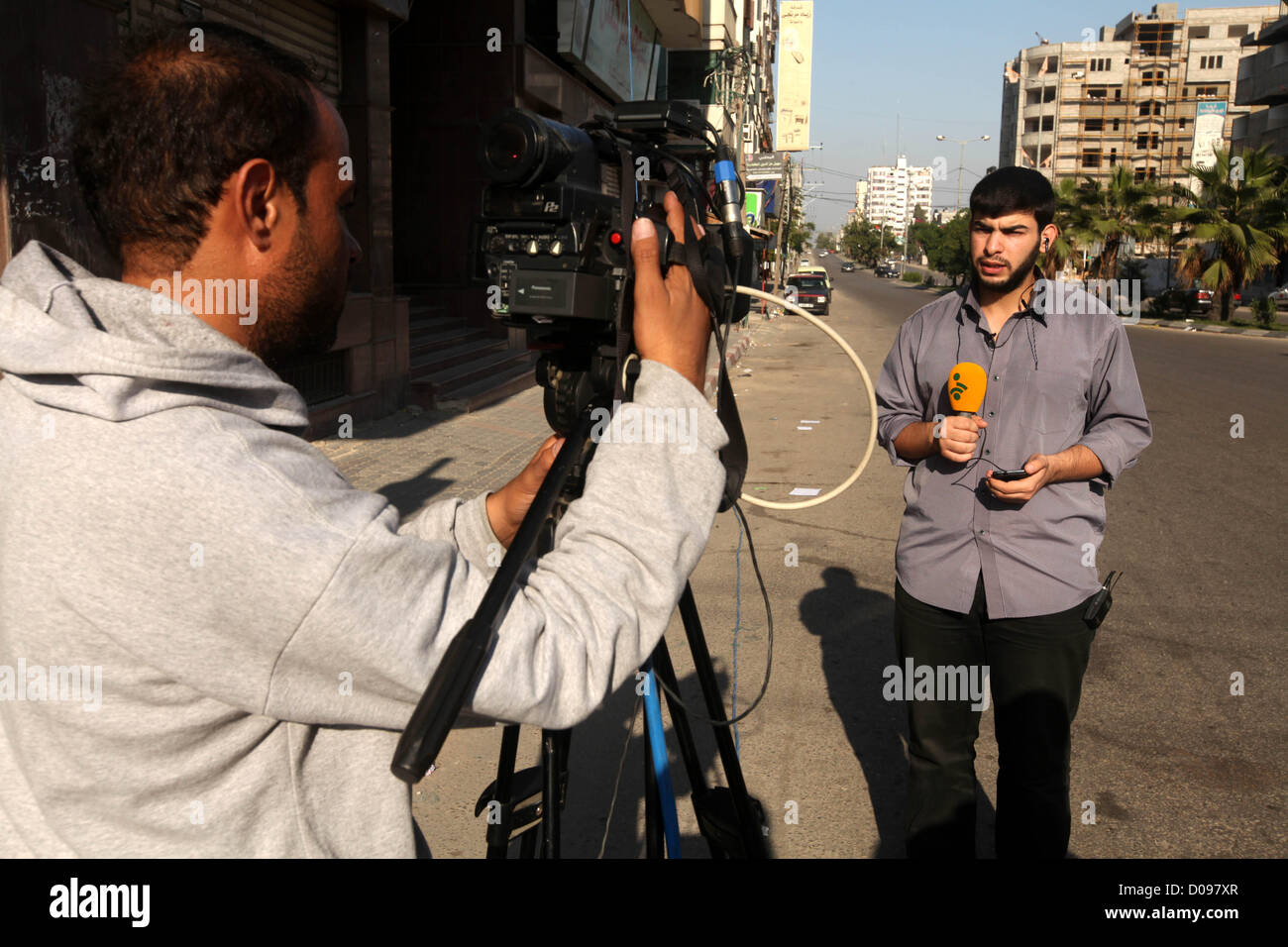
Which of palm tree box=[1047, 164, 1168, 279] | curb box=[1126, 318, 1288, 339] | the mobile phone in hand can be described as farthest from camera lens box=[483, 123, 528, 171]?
palm tree box=[1047, 164, 1168, 279]

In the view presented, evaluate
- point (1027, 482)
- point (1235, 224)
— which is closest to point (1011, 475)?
point (1027, 482)

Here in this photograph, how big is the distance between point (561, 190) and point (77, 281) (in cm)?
73

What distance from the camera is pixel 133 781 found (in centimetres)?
108

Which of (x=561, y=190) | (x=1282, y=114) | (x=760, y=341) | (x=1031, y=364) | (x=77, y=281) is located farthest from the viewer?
(x=1282, y=114)

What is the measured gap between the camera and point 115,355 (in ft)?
3.25

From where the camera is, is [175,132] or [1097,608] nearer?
[175,132]

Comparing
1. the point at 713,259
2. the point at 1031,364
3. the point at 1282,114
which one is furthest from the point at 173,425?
the point at 1282,114

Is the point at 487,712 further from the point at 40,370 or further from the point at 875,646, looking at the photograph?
the point at 875,646

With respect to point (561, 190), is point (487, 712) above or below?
below

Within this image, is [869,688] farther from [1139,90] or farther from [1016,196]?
[1139,90]

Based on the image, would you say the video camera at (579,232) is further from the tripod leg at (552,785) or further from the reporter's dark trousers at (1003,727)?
the reporter's dark trousers at (1003,727)

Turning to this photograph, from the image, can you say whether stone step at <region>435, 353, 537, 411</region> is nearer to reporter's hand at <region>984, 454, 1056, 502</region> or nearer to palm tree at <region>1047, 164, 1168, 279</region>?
reporter's hand at <region>984, 454, 1056, 502</region>
